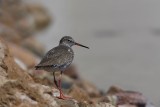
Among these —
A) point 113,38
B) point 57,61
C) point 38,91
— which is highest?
point 113,38

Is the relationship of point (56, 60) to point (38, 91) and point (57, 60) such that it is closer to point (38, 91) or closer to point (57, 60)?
point (57, 60)

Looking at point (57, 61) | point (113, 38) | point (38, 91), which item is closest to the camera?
point (38, 91)

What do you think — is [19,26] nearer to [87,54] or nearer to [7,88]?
[87,54]

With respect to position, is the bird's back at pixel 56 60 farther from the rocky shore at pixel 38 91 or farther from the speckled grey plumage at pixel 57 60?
the rocky shore at pixel 38 91

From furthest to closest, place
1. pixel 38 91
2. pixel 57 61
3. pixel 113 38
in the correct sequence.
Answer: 1. pixel 113 38
2. pixel 57 61
3. pixel 38 91

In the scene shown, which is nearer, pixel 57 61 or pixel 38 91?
pixel 38 91

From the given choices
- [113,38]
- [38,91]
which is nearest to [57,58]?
[38,91]
